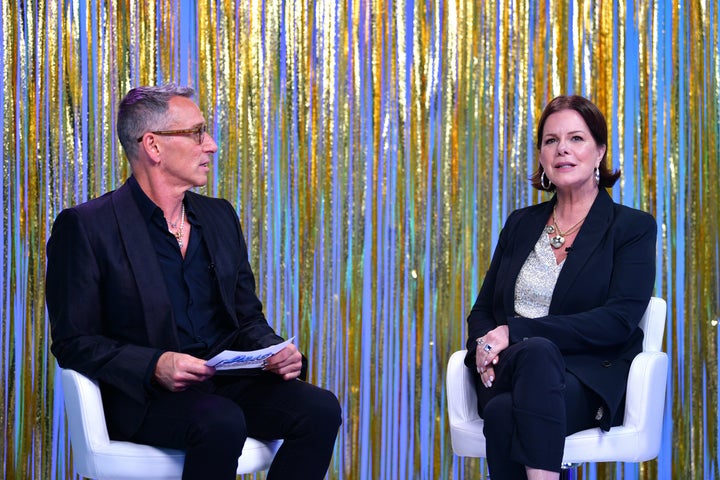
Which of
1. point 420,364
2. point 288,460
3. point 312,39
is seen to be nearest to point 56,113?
point 312,39

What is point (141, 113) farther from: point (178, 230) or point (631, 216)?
point (631, 216)

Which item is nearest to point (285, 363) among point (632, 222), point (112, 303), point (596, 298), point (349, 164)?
point (112, 303)

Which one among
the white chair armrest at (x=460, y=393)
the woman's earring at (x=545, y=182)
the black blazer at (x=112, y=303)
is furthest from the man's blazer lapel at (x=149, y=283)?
the woman's earring at (x=545, y=182)

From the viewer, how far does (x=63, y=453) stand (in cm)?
346

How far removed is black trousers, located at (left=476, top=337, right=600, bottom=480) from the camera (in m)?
2.14

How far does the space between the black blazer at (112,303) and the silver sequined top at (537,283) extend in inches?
28.8

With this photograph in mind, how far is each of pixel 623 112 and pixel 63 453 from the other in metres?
2.42

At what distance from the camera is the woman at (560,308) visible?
2.18 m

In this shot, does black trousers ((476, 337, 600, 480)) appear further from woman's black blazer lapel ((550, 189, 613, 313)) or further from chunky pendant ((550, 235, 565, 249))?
chunky pendant ((550, 235, 565, 249))

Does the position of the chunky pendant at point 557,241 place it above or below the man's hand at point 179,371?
above

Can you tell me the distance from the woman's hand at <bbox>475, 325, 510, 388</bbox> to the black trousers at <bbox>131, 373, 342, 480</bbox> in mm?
426

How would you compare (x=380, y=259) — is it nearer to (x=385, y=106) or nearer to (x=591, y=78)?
(x=385, y=106)

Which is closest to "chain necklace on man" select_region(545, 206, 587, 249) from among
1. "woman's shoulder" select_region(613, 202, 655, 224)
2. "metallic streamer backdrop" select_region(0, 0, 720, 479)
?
"woman's shoulder" select_region(613, 202, 655, 224)

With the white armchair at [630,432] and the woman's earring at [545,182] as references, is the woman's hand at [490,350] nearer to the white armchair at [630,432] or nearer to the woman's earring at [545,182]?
the white armchair at [630,432]
